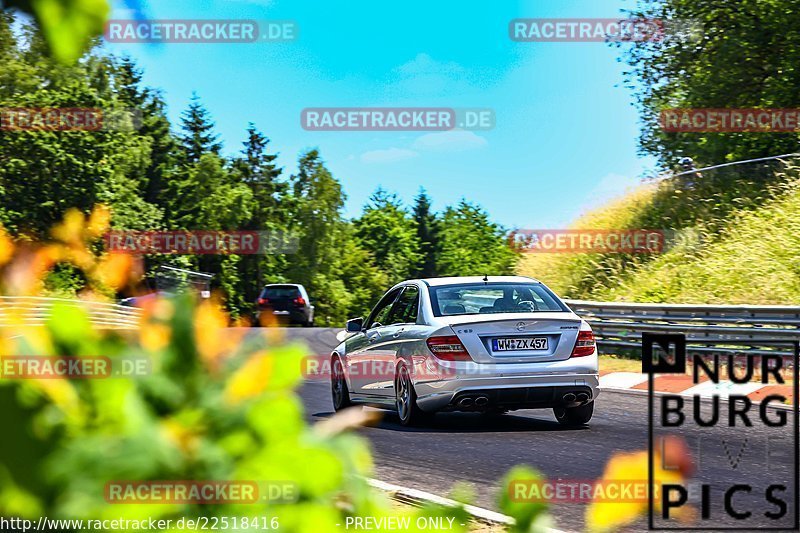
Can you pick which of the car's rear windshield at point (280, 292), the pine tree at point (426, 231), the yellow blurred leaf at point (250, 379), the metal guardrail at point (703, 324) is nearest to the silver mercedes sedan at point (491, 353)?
the metal guardrail at point (703, 324)

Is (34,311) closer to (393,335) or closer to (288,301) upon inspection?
(393,335)

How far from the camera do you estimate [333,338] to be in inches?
1099

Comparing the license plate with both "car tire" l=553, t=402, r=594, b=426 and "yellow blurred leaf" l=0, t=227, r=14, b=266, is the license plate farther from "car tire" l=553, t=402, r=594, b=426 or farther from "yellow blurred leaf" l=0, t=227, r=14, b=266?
"yellow blurred leaf" l=0, t=227, r=14, b=266

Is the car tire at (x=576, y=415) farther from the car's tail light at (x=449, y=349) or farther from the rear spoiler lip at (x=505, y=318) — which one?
the car's tail light at (x=449, y=349)

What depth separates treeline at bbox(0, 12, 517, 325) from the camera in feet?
172

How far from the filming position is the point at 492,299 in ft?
35.4

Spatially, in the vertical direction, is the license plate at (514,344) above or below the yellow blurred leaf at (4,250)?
Answer: below

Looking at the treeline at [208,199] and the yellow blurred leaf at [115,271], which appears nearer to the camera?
the yellow blurred leaf at [115,271]

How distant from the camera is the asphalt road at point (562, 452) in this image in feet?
22.9

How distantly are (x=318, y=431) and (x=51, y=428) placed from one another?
0.88 ft

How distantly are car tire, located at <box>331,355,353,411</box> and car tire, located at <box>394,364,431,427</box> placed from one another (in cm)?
181

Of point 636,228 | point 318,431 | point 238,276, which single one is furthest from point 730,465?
point 238,276

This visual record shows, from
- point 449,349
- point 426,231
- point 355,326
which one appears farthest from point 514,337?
point 426,231

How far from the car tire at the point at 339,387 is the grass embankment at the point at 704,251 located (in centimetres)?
1120
